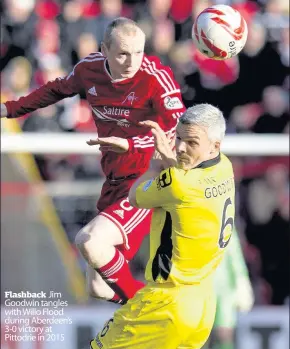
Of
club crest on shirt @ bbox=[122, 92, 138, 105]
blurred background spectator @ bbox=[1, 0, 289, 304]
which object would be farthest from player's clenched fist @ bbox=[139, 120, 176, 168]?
blurred background spectator @ bbox=[1, 0, 289, 304]

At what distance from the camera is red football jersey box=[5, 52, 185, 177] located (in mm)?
6840

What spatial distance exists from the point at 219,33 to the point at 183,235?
5.61ft

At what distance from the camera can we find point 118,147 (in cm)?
644

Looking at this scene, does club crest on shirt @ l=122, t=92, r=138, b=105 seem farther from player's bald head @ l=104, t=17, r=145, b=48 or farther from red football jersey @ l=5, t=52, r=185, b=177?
player's bald head @ l=104, t=17, r=145, b=48

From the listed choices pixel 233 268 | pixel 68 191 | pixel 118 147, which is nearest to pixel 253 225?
pixel 233 268

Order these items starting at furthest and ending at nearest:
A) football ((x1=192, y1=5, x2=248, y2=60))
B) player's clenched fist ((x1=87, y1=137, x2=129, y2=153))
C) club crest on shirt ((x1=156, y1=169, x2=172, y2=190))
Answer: football ((x1=192, y1=5, x2=248, y2=60)) → player's clenched fist ((x1=87, y1=137, x2=129, y2=153)) → club crest on shirt ((x1=156, y1=169, x2=172, y2=190))

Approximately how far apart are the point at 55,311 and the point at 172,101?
123 inches

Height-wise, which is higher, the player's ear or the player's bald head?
the player's bald head

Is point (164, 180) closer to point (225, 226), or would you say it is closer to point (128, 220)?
point (225, 226)

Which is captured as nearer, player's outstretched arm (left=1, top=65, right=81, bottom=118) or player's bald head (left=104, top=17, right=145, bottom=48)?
player's bald head (left=104, top=17, right=145, bottom=48)

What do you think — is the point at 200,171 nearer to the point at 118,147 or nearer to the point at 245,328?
the point at 118,147

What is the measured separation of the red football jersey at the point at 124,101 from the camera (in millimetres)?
6840

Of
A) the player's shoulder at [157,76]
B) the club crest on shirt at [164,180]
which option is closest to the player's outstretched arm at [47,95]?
the player's shoulder at [157,76]

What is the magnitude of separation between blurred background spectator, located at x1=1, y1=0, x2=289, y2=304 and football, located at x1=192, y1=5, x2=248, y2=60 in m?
2.65
